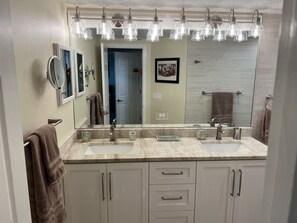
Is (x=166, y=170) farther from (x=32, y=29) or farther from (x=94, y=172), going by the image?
(x=32, y=29)

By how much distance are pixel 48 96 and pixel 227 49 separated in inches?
71.1

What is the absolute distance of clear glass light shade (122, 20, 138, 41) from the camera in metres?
2.05

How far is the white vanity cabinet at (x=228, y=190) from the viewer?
71.8 inches

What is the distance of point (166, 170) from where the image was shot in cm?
179

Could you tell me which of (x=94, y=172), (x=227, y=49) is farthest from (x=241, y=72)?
(x=94, y=172)

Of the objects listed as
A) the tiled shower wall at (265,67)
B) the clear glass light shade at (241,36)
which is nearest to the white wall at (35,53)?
the clear glass light shade at (241,36)

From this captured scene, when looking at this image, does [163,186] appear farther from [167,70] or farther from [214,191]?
[167,70]

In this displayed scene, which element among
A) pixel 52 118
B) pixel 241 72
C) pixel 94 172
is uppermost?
pixel 241 72

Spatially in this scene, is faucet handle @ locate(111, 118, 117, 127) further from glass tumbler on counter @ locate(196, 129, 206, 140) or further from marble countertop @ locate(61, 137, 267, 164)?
glass tumbler on counter @ locate(196, 129, 206, 140)

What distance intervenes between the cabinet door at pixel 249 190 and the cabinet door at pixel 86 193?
1168mm

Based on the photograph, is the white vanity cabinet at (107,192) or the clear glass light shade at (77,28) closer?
the white vanity cabinet at (107,192)

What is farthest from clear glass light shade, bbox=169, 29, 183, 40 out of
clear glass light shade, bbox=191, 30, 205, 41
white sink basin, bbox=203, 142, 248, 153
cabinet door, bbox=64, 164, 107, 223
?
cabinet door, bbox=64, 164, 107, 223

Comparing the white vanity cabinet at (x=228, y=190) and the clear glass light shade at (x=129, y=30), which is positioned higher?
the clear glass light shade at (x=129, y=30)

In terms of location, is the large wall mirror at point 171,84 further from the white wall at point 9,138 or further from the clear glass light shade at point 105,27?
the white wall at point 9,138
